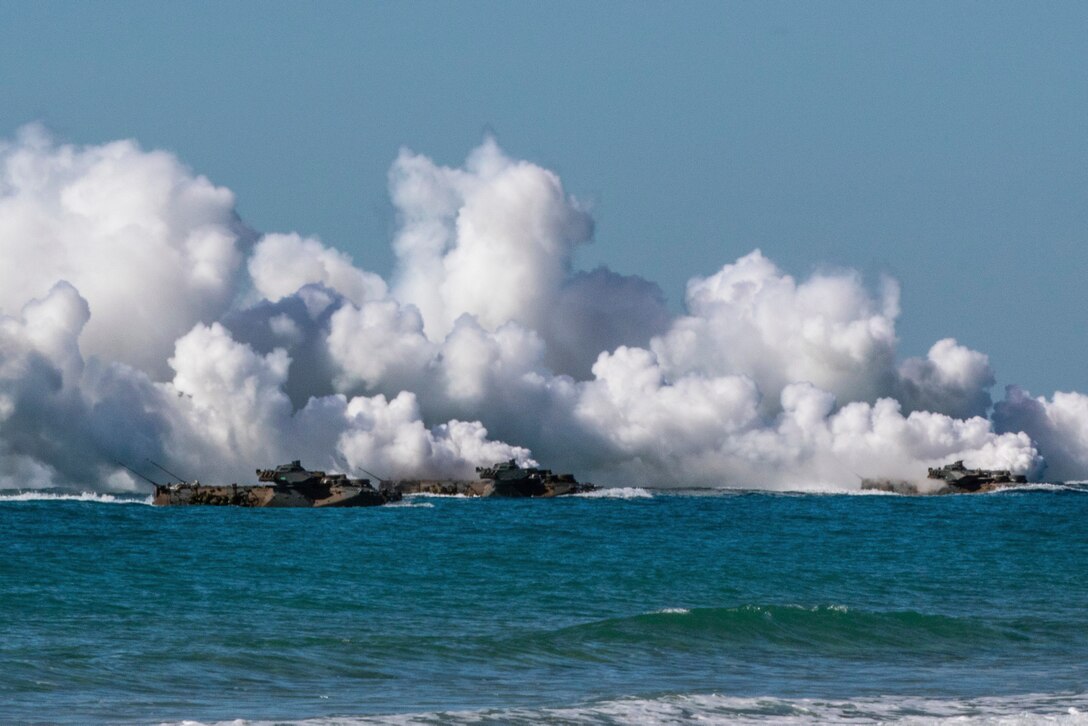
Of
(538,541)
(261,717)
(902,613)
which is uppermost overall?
(538,541)

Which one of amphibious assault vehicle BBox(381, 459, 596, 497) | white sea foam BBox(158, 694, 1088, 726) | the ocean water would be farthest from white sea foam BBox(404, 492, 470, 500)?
white sea foam BBox(158, 694, 1088, 726)

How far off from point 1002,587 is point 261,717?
35961 millimetres

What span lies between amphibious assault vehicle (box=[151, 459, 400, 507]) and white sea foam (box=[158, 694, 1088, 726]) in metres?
110

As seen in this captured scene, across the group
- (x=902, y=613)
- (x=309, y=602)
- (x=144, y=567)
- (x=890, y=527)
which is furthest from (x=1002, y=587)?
(x=890, y=527)

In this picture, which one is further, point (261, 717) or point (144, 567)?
point (144, 567)

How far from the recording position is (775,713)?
28891 mm

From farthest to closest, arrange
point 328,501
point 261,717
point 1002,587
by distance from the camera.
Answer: point 328,501
point 1002,587
point 261,717

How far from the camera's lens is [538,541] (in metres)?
78.2

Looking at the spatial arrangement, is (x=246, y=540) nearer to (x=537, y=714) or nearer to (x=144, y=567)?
(x=144, y=567)

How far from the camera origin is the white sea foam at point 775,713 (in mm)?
27656

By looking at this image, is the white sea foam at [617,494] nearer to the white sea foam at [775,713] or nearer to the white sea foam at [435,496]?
the white sea foam at [435,496]

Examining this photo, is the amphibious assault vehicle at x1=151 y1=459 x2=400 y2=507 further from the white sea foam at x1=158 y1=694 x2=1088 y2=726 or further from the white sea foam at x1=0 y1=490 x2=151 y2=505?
the white sea foam at x1=158 y1=694 x2=1088 y2=726

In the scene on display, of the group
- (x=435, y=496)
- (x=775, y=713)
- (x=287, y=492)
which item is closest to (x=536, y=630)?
(x=775, y=713)

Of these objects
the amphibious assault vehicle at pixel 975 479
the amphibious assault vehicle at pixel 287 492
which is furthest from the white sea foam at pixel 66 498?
the amphibious assault vehicle at pixel 975 479
